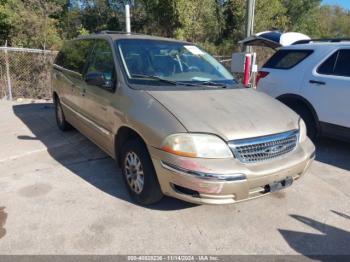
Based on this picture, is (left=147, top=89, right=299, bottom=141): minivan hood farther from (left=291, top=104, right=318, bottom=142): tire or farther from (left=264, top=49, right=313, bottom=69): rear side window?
(left=264, top=49, right=313, bottom=69): rear side window

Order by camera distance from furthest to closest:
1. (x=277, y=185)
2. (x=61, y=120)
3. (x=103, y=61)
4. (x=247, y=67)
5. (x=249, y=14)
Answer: (x=249, y=14)
(x=247, y=67)
(x=61, y=120)
(x=103, y=61)
(x=277, y=185)

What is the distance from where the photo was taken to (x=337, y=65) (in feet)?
17.3

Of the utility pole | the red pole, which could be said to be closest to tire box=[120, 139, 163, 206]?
the red pole

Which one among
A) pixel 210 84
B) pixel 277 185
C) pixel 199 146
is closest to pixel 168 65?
pixel 210 84

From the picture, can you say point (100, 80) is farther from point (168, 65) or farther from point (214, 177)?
point (214, 177)

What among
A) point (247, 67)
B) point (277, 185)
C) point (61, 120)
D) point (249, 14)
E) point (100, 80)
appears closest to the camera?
Answer: point (277, 185)

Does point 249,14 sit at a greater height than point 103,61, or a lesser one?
greater

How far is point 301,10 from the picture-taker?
1173 inches

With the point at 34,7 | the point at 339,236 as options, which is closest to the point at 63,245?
the point at 339,236

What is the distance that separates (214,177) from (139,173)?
0.95 m

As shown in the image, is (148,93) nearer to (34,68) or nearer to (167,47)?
(167,47)

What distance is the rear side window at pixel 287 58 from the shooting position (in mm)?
5752

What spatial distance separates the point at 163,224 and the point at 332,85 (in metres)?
3.65

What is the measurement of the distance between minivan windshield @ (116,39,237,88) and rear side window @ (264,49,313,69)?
6.31 feet
